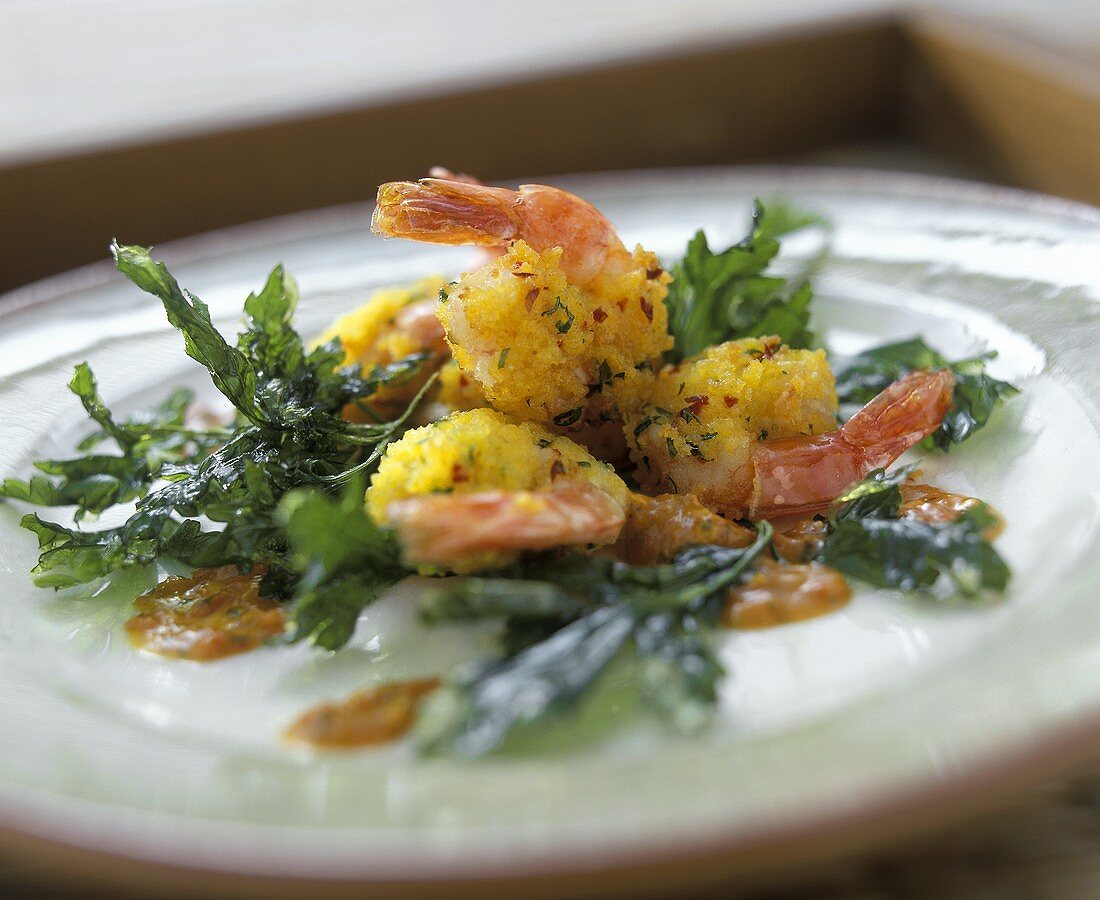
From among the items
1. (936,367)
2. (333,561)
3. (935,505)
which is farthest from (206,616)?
(936,367)

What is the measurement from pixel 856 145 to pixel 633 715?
14.4 ft

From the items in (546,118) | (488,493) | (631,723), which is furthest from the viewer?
(546,118)

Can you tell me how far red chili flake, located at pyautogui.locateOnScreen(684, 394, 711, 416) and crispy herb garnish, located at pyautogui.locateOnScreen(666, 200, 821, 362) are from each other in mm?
499

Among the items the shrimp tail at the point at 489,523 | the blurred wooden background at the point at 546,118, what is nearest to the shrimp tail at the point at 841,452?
the shrimp tail at the point at 489,523

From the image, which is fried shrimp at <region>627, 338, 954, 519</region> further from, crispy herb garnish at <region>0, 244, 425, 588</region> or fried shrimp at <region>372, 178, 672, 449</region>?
crispy herb garnish at <region>0, 244, 425, 588</region>

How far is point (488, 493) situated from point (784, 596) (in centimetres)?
58

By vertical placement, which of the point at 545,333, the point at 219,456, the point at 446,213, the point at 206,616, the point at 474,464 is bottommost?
the point at 206,616

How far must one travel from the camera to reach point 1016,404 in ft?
9.02

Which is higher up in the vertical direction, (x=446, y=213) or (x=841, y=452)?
(x=446, y=213)

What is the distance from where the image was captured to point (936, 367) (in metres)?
2.96

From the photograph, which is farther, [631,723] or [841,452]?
[841,452]

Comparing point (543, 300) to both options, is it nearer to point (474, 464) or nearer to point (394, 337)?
point (474, 464)

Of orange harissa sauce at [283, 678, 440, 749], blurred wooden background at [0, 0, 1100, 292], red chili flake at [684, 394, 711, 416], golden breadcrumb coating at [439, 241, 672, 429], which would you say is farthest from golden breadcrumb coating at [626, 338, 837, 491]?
blurred wooden background at [0, 0, 1100, 292]

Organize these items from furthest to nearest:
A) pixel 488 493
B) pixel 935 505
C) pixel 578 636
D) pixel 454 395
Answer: pixel 454 395
pixel 935 505
pixel 488 493
pixel 578 636
